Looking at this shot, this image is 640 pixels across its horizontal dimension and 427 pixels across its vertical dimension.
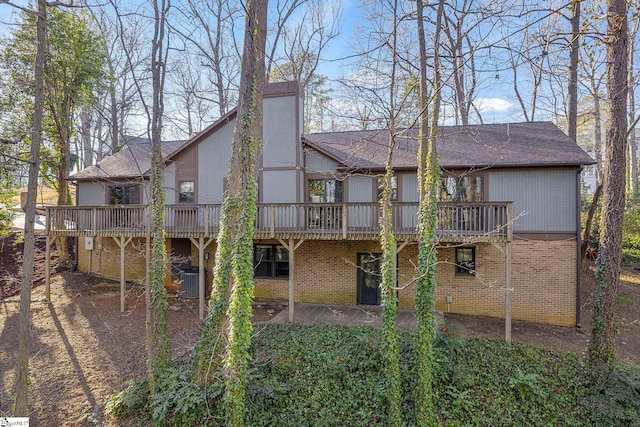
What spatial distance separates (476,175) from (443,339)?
559cm

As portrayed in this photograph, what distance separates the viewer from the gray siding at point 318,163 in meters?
11.5

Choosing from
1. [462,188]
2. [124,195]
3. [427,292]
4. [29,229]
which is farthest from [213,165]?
[427,292]

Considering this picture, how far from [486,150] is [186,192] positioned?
10.9 meters

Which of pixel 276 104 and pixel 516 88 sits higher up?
pixel 516 88

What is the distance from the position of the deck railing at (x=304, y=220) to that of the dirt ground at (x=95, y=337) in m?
2.49

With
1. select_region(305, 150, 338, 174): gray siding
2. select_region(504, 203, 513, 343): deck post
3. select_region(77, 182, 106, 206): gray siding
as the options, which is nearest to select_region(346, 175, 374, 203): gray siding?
select_region(305, 150, 338, 174): gray siding

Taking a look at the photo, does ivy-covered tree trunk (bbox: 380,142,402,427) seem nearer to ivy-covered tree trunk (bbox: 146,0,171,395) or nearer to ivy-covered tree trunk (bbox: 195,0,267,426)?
ivy-covered tree trunk (bbox: 195,0,267,426)

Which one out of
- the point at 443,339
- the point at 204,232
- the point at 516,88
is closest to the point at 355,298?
the point at 443,339

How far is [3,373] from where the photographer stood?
7.34m

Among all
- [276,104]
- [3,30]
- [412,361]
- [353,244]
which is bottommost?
[412,361]

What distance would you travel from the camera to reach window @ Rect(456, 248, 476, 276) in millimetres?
10383

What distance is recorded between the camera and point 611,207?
6.19 m

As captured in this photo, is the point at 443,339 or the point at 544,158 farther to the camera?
the point at 544,158

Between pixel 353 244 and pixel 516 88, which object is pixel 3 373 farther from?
pixel 516 88
